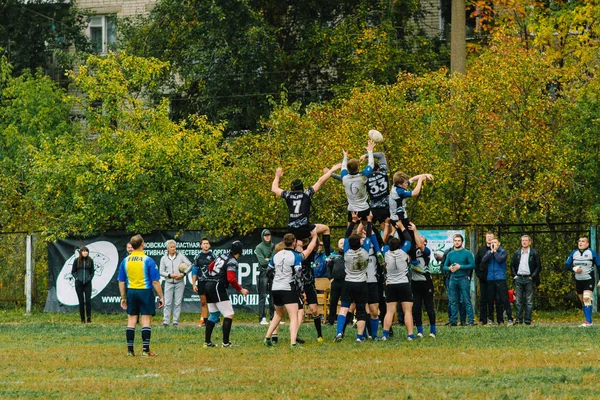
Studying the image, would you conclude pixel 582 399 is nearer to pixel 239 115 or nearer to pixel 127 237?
pixel 127 237

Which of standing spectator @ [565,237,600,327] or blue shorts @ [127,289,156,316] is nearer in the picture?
blue shorts @ [127,289,156,316]

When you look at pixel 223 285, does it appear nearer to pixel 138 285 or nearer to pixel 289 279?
pixel 289 279

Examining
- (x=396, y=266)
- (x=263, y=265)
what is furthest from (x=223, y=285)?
(x=263, y=265)

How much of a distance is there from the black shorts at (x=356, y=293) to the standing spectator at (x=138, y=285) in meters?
3.50

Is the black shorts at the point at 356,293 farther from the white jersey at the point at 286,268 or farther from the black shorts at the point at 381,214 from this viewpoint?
the black shorts at the point at 381,214

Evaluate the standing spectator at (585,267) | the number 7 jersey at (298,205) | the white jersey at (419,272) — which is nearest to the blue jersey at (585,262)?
the standing spectator at (585,267)

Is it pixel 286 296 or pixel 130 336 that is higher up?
pixel 286 296

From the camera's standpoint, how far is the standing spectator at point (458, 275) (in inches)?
958

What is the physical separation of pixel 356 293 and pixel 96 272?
46.4 ft

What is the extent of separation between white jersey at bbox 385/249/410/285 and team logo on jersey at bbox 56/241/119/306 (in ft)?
45.0

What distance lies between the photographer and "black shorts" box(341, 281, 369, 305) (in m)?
19.2

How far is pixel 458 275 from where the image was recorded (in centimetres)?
2452

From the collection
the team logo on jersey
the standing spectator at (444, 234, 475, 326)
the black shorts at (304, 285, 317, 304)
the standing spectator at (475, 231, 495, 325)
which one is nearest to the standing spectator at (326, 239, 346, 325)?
the black shorts at (304, 285, 317, 304)

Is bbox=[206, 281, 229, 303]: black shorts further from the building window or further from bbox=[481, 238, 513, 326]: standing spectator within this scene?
the building window
